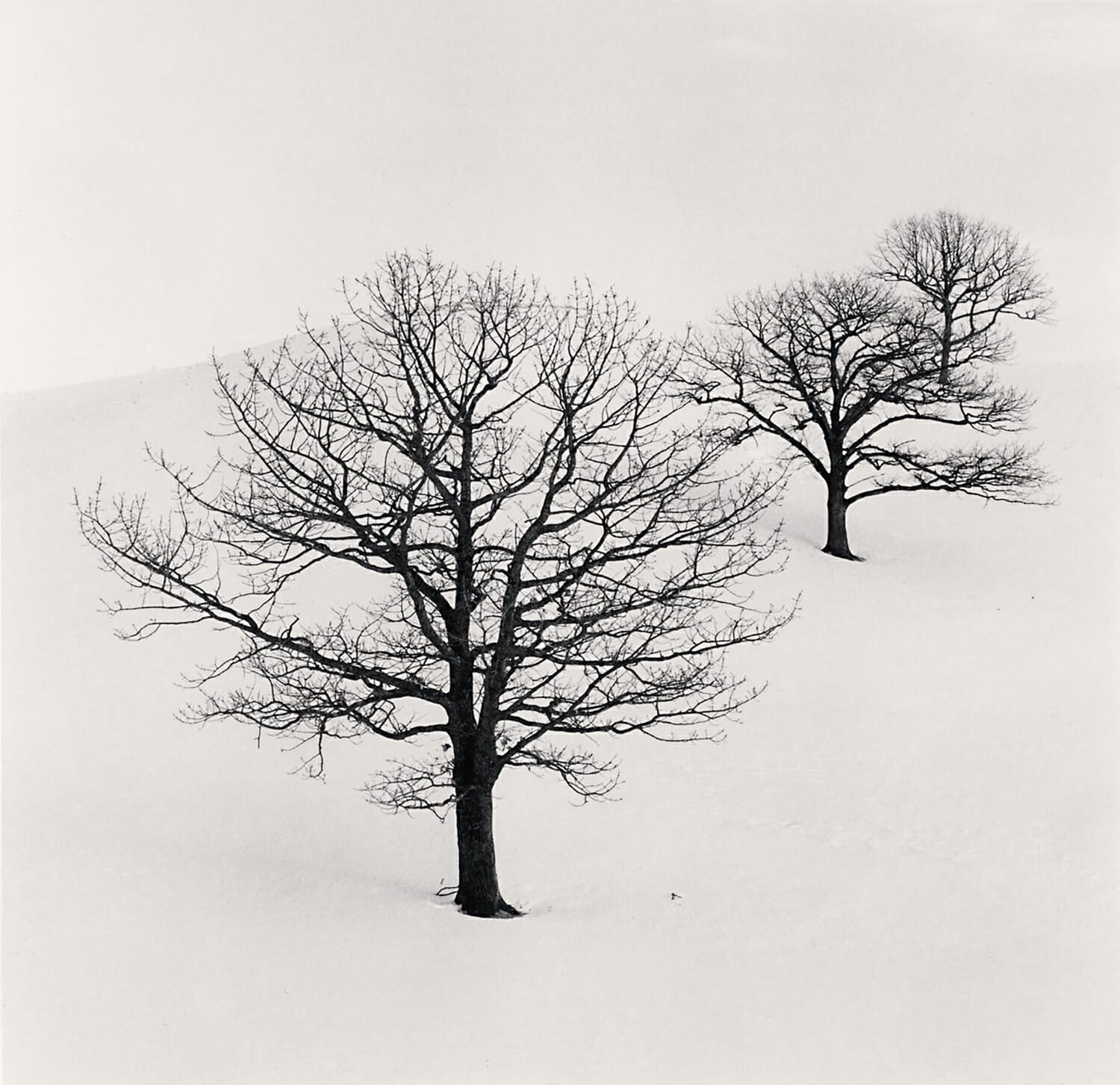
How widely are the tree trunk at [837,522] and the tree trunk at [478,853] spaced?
A: 17.8 m

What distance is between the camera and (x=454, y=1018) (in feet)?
33.7

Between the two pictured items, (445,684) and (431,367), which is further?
(445,684)

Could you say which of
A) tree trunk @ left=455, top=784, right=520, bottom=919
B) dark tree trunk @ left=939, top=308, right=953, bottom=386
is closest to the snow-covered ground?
tree trunk @ left=455, top=784, right=520, bottom=919

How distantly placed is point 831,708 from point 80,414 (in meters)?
23.3

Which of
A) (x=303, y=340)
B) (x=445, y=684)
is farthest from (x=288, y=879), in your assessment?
(x=303, y=340)

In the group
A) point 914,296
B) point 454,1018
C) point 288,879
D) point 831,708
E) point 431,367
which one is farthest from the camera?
point 914,296

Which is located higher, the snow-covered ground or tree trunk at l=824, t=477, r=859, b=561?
tree trunk at l=824, t=477, r=859, b=561

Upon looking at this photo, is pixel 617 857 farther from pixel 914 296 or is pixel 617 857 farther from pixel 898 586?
pixel 914 296

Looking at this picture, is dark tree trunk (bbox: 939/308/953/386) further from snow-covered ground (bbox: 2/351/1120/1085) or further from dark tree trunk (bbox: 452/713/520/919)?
dark tree trunk (bbox: 452/713/520/919)

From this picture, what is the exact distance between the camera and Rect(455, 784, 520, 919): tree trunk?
1254 centimetres

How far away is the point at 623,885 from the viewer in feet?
45.9

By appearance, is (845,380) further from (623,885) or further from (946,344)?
(623,885)

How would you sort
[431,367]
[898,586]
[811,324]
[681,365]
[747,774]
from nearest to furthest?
1. [431,367]
2. [747,774]
3. [898,586]
4. [811,324]
5. [681,365]

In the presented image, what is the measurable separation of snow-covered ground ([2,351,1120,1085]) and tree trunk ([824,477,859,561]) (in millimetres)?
3826
